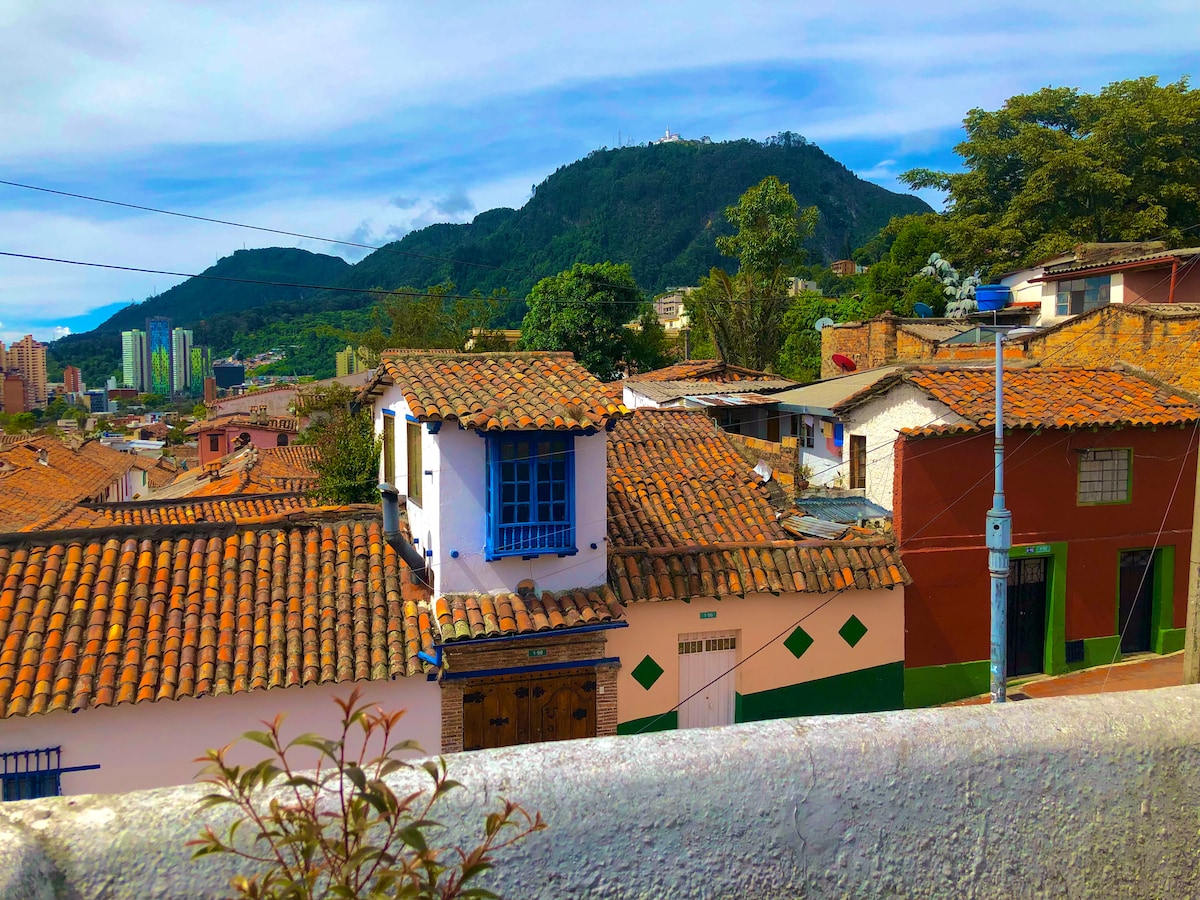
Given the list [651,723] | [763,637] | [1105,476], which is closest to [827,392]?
[1105,476]

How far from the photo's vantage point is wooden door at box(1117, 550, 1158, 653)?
15.1 m

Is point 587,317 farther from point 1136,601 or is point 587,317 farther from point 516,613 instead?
point 516,613

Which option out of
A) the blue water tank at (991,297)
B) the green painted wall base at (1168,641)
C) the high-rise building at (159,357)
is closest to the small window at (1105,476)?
A: the green painted wall base at (1168,641)

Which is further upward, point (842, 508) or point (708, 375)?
point (708, 375)

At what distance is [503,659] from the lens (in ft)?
36.0

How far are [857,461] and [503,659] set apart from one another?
28.9 ft

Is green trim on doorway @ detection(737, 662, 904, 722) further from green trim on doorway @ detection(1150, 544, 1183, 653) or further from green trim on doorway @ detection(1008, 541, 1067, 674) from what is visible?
green trim on doorway @ detection(1150, 544, 1183, 653)

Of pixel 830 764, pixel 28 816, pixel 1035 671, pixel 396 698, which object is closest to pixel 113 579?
pixel 396 698

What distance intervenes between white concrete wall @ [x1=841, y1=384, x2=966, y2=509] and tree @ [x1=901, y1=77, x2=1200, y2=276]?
23.8 meters

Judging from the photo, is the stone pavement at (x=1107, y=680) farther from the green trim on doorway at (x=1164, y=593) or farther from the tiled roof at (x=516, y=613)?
the tiled roof at (x=516, y=613)

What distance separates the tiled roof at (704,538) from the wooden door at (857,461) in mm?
2532

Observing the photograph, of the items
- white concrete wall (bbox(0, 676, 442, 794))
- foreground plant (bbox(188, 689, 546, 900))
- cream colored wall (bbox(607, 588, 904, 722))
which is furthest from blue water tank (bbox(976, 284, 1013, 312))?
foreground plant (bbox(188, 689, 546, 900))

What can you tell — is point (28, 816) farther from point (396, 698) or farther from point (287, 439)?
point (287, 439)

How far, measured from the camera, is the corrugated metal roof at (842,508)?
14.7m
